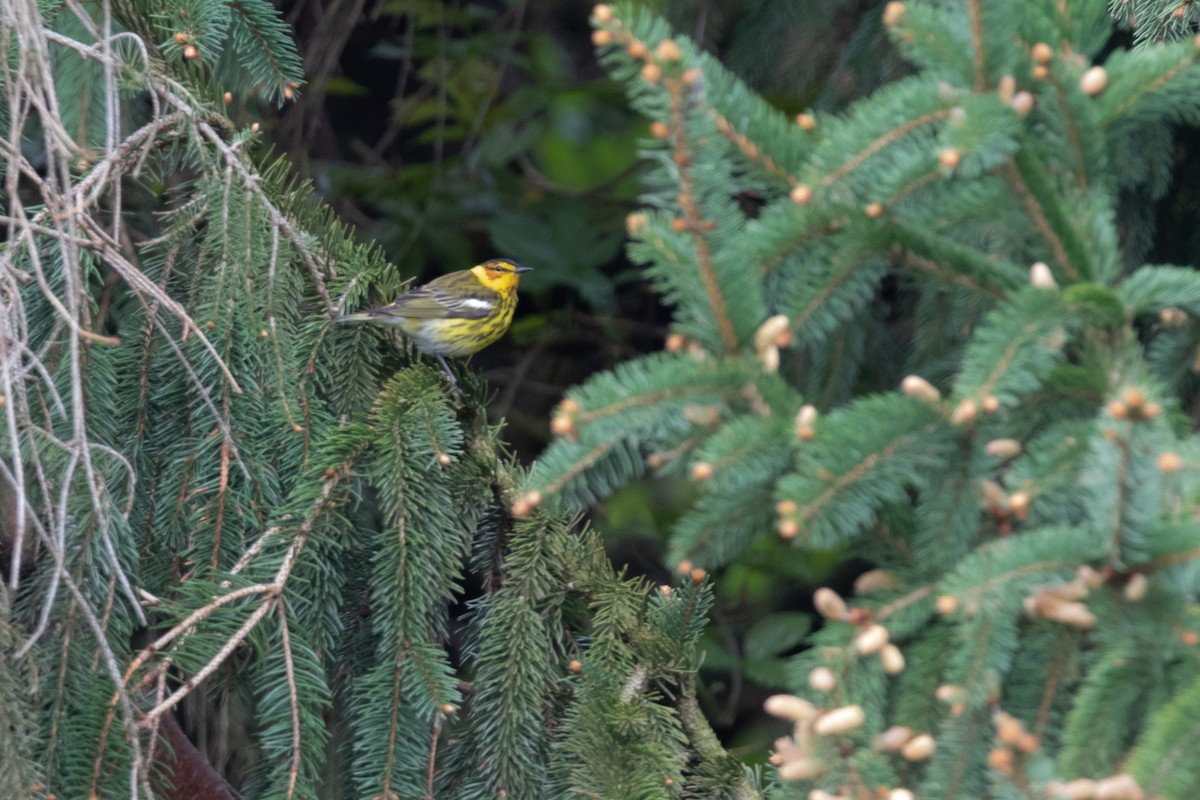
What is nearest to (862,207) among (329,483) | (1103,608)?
(1103,608)

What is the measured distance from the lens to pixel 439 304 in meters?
2.87

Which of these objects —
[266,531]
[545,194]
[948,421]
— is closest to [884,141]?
[948,421]

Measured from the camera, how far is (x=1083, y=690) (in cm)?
98

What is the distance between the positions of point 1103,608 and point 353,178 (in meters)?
3.51

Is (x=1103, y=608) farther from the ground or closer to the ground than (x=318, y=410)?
farther from the ground

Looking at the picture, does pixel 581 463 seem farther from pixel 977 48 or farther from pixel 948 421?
pixel 977 48

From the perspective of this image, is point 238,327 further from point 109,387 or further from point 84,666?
point 84,666

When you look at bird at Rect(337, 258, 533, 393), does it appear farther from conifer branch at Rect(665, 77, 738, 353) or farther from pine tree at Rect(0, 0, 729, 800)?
conifer branch at Rect(665, 77, 738, 353)

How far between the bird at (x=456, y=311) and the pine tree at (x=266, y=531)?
5 cm

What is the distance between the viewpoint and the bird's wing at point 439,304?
2.01m

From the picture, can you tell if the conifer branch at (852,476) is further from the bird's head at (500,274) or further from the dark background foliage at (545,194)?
the bird's head at (500,274)

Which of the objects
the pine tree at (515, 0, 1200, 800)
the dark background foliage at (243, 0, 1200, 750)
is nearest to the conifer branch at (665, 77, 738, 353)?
the pine tree at (515, 0, 1200, 800)

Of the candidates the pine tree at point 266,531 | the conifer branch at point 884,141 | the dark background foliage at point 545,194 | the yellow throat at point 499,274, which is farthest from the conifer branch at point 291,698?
the yellow throat at point 499,274

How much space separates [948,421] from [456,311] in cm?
227
